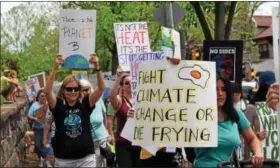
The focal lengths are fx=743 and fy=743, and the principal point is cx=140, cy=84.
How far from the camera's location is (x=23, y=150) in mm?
13984

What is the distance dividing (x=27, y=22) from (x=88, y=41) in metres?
57.7

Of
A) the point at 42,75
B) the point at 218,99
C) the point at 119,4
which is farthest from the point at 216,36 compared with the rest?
the point at 119,4

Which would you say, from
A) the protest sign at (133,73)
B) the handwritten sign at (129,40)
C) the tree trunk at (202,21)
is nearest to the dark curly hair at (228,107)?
the protest sign at (133,73)

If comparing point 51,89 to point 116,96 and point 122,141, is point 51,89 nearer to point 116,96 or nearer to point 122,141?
point 116,96

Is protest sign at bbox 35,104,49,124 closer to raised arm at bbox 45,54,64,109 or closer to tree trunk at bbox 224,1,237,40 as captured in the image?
raised arm at bbox 45,54,64,109

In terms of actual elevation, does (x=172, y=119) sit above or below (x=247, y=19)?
below

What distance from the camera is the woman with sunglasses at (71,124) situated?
23.6 feet

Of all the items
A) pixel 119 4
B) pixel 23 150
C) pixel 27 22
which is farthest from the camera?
pixel 27 22

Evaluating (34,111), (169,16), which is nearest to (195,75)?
(169,16)

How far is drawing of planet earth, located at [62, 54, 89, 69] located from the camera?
7730 millimetres

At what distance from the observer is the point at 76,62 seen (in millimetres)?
7785

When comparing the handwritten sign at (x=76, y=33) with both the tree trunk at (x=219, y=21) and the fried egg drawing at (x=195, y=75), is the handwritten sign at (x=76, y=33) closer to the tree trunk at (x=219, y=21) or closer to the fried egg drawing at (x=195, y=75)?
the fried egg drawing at (x=195, y=75)

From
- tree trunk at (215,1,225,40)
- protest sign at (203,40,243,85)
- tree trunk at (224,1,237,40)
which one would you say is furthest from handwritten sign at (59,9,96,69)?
tree trunk at (224,1,237,40)

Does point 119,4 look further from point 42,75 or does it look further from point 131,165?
point 131,165
